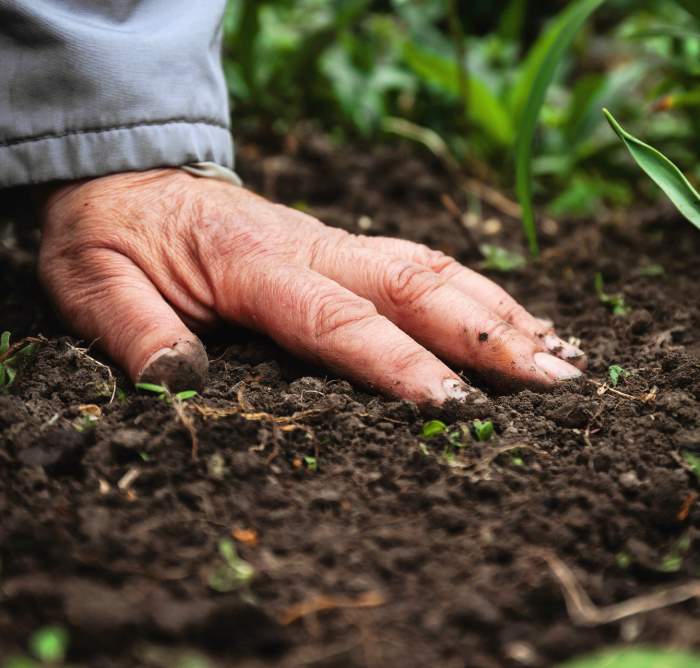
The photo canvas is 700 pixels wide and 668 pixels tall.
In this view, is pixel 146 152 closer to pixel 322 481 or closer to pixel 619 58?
pixel 322 481

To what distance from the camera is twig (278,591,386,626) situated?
85 cm

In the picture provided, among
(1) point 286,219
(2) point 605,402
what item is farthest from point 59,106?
(2) point 605,402

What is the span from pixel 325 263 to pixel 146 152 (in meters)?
0.41

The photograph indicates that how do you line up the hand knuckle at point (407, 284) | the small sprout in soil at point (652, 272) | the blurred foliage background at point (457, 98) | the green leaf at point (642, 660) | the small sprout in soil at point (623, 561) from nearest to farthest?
the green leaf at point (642, 660), the small sprout in soil at point (623, 561), the hand knuckle at point (407, 284), the small sprout in soil at point (652, 272), the blurred foliage background at point (457, 98)

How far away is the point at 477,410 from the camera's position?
4.00ft

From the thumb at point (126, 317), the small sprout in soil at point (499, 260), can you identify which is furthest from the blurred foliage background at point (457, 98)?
the thumb at point (126, 317)

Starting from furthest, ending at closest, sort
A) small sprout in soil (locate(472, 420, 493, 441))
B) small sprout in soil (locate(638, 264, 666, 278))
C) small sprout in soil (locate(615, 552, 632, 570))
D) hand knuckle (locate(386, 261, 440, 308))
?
small sprout in soil (locate(638, 264, 666, 278)), hand knuckle (locate(386, 261, 440, 308)), small sprout in soil (locate(472, 420, 493, 441)), small sprout in soil (locate(615, 552, 632, 570))

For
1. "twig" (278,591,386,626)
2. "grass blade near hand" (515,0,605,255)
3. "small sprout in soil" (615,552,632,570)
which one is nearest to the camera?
"twig" (278,591,386,626)

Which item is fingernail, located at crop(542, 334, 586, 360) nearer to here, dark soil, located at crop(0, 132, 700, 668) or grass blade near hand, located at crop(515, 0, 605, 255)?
dark soil, located at crop(0, 132, 700, 668)

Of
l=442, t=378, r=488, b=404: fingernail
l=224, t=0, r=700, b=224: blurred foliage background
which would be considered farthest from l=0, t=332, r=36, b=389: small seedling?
l=224, t=0, r=700, b=224: blurred foliage background

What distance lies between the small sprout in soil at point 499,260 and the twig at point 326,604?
1.20 metres

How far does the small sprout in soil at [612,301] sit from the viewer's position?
1.69 m

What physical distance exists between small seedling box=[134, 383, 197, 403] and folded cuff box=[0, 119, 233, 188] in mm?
520

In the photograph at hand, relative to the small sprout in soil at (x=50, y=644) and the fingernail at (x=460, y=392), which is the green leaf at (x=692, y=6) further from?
the small sprout in soil at (x=50, y=644)
